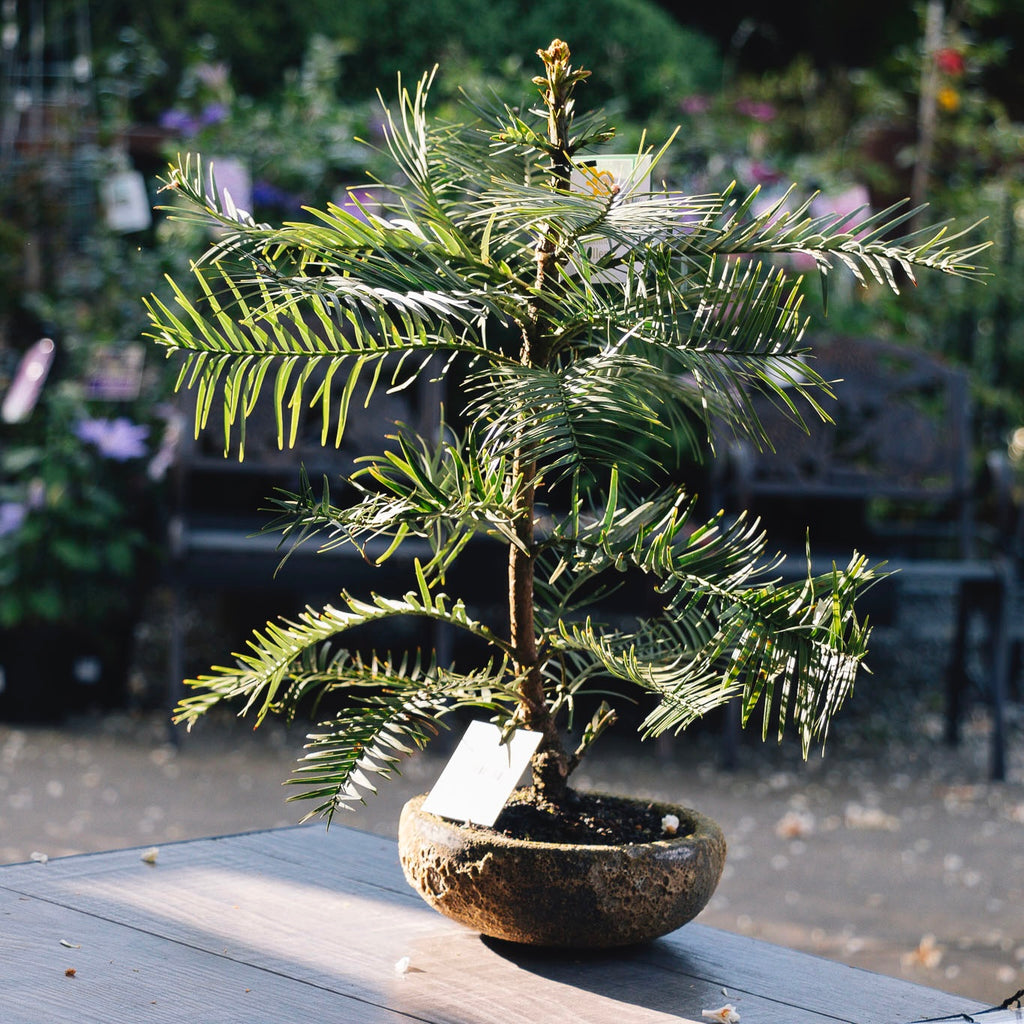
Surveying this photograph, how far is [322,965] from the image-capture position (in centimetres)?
135

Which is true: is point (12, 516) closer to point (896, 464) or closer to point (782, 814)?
point (782, 814)

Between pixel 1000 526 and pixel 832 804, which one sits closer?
pixel 832 804

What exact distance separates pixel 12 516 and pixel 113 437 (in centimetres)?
38

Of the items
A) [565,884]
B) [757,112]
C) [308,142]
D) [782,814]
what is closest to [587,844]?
[565,884]

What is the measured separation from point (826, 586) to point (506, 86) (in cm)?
443

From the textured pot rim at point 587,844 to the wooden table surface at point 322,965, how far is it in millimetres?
123

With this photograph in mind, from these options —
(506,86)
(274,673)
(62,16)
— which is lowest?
(274,673)

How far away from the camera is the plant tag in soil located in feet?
4.42

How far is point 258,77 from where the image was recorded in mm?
7402

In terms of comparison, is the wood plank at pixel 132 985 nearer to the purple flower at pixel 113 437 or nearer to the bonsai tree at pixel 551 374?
the bonsai tree at pixel 551 374

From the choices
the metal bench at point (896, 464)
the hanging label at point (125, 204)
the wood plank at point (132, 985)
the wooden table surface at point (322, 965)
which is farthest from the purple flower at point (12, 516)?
the wood plank at point (132, 985)

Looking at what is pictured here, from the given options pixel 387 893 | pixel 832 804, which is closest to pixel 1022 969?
pixel 832 804

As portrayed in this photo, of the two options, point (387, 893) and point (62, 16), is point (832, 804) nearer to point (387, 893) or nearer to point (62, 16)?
point (387, 893)

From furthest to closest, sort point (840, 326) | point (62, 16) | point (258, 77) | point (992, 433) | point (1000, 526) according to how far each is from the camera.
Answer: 1. point (258, 77)
2. point (62, 16)
3. point (992, 433)
4. point (840, 326)
5. point (1000, 526)
